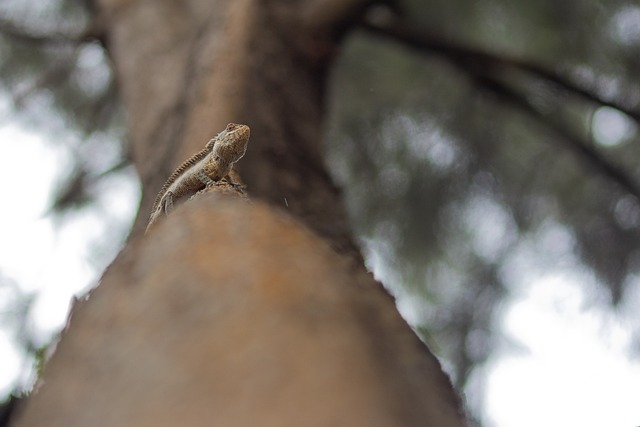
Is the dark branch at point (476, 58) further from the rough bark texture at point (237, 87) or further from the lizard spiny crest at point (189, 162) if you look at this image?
the lizard spiny crest at point (189, 162)

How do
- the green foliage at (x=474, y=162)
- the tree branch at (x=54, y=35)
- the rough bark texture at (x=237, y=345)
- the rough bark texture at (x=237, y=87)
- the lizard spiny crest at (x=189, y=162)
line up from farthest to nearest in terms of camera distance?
1. the green foliage at (x=474, y=162)
2. the tree branch at (x=54, y=35)
3. the rough bark texture at (x=237, y=87)
4. the lizard spiny crest at (x=189, y=162)
5. the rough bark texture at (x=237, y=345)

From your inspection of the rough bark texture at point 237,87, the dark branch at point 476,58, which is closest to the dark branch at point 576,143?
the dark branch at point 476,58

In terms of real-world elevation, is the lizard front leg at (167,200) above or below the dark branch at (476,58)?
above

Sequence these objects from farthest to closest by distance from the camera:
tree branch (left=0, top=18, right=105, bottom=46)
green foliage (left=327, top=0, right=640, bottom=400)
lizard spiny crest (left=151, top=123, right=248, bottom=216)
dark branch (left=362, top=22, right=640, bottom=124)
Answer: green foliage (left=327, top=0, right=640, bottom=400) → tree branch (left=0, top=18, right=105, bottom=46) → dark branch (left=362, top=22, right=640, bottom=124) → lizard spiny crest (left=151, top=123, right=248, bottom=216)

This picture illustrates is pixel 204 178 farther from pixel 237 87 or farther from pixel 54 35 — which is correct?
pixel 54 35

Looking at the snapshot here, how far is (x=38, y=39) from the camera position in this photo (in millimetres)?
2238

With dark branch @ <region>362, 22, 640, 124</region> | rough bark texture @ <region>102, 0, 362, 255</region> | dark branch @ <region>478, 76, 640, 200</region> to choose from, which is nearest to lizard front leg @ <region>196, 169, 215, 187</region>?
rough bark texture @ <region>102, 0, 362, 255</region>

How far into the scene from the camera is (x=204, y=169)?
112cm

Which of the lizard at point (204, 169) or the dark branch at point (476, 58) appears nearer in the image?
the lizard at point (204, 169)

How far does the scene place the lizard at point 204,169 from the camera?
1.10m

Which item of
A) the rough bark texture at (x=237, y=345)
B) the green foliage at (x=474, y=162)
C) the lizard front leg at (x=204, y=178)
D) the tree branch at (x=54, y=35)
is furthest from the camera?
the green foliage at (x=474, y=162)

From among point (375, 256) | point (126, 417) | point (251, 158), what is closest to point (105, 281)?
point (126, 417)

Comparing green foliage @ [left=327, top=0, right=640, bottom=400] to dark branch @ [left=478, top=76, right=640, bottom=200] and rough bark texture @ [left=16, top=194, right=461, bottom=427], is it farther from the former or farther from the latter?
rough bark texture @ [left=16, top=194, right=461, bottom=427]

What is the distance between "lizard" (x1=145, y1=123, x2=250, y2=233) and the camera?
3.62 feet
